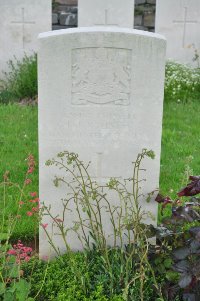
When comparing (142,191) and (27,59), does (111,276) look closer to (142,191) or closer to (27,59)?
(142,191)

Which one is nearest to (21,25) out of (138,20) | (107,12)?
(107,12)

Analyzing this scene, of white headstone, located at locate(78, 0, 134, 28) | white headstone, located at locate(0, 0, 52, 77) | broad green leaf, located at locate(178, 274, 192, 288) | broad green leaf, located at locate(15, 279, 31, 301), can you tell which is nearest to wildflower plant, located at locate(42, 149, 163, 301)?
broad green leaf, located at locate(178, 274, 192, 288)

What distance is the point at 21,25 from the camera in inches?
324

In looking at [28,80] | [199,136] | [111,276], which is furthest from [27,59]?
[111,276]

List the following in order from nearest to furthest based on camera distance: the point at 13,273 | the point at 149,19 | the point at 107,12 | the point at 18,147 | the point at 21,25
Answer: the point at 13,273 → the point at 18,147 → the point at 107,12 → the point at 21,25 → the point at 149,19

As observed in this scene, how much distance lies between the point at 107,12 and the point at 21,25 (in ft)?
4.23

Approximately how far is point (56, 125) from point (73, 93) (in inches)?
8.2

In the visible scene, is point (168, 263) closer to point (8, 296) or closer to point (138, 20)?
point (8, 296)

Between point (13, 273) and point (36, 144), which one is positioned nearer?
point (13, 273)

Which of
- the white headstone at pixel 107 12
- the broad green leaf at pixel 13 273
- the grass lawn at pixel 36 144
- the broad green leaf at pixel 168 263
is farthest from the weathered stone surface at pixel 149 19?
the broad green leaf at pixel 13 273

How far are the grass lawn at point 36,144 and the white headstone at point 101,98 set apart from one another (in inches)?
32.9

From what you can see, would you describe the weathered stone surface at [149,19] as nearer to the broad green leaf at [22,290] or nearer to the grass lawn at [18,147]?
the grass lawn at [18,147]

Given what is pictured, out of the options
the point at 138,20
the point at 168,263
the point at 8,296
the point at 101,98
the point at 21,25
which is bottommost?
the point at 8,296

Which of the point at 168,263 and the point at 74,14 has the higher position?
the point at 74,14
